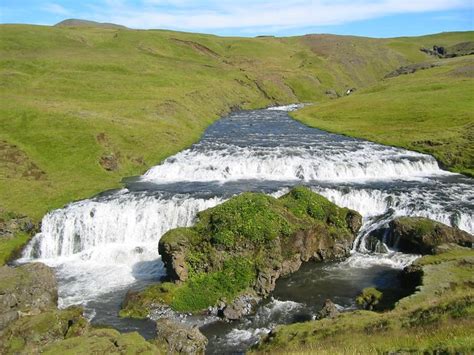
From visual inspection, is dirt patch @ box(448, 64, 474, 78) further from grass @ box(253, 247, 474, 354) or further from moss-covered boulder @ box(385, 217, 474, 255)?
grass @ box(253, 247, 474, 354)

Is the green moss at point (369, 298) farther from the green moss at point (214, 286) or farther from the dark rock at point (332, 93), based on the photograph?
the dark rock at point (332, 93)

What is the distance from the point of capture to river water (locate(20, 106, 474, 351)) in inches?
1272

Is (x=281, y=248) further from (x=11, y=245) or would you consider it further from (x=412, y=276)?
(x=11, y=245)

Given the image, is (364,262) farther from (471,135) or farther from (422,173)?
(471,135)

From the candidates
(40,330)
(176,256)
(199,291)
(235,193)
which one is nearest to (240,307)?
(199,291)

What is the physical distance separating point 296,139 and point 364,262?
135ft

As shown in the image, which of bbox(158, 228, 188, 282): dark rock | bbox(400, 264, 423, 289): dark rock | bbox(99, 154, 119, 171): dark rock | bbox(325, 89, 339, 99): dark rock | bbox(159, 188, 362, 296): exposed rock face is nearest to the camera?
bbox(400, 264, 423, 289): dark rock

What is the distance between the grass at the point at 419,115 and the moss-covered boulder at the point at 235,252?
30.9 metres

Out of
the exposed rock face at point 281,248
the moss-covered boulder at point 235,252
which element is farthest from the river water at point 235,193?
the moss-covered boulder at point 235,252

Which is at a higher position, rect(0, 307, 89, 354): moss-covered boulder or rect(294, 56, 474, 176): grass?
rect(294, 56, 474, 176): grass

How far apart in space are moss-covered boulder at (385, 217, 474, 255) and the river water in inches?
46.5

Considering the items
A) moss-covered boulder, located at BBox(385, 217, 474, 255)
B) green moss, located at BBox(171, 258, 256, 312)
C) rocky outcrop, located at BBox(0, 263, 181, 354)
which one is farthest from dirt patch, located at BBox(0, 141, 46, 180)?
moss-covered boulder, located at BBox(385, 217, 474, 255)

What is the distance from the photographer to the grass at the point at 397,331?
1495 cm

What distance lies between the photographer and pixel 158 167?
6119cm
